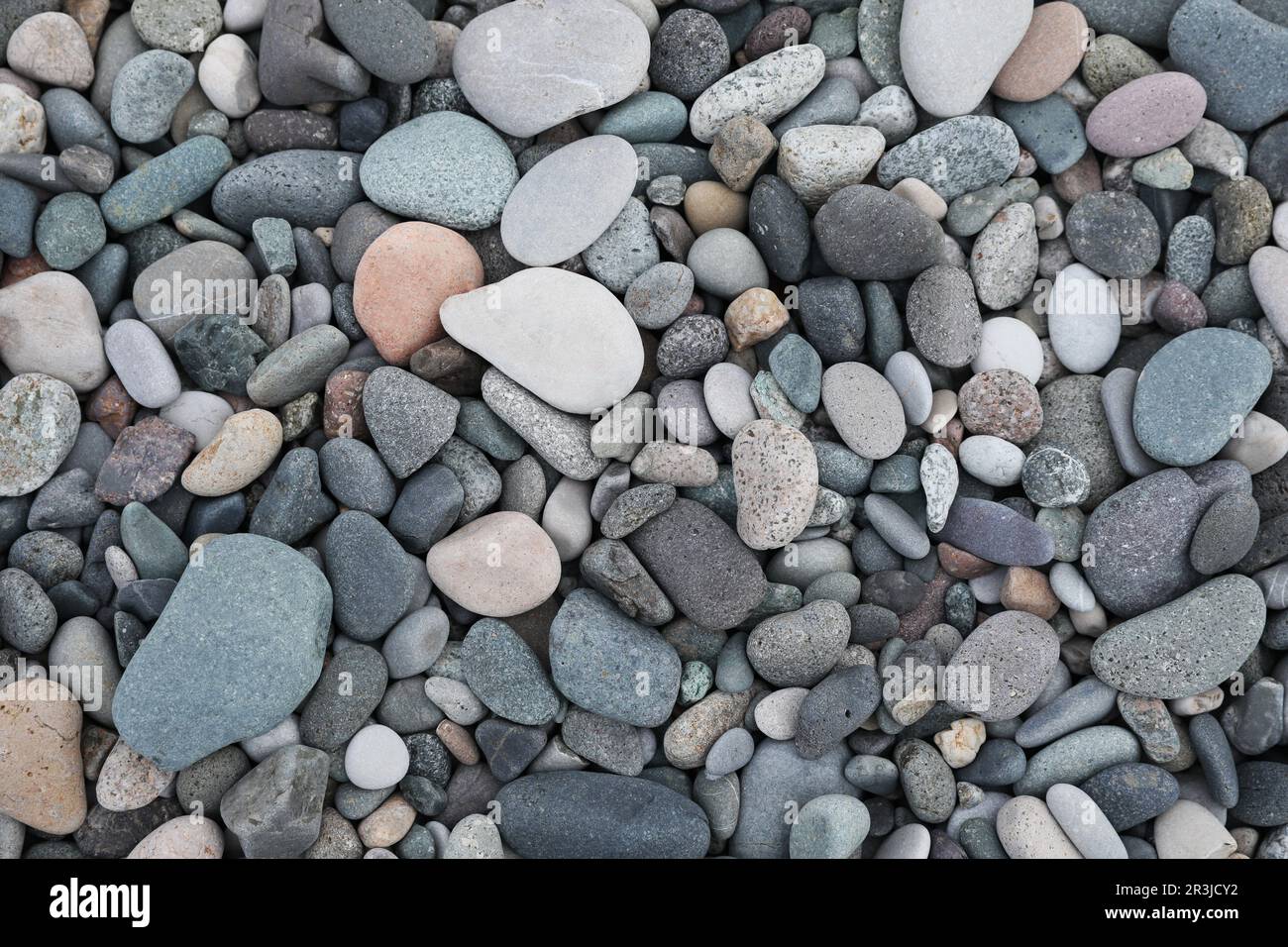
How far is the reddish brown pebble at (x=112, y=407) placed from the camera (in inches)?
102

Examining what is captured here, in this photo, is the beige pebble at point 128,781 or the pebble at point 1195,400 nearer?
the beige pebble at point 128,781

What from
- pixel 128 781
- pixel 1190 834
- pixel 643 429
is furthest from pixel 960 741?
pixel 128 781

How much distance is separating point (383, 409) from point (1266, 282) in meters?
2.34

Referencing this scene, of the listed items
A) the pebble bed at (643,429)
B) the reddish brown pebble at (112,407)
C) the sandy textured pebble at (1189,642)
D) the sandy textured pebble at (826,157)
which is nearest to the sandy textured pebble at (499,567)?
the pebble bed at (643,429)

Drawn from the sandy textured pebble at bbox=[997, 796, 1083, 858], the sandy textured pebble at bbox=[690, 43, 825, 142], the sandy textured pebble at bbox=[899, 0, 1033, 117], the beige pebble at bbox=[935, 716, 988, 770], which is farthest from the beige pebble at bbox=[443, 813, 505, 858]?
the sandy textured pebble at bbox=[899, 0, 1033, 117]

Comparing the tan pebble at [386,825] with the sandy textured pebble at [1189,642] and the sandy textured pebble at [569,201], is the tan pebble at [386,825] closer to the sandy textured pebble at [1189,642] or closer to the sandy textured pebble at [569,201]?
the sandy textured pebble at [569,201]

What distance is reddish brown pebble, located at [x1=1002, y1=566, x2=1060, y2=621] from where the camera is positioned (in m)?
2.53

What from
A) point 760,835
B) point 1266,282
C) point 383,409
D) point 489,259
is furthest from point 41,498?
point 1266,282

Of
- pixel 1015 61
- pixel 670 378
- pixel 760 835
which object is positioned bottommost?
pixel 760 835

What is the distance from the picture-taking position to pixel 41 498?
2.48 m

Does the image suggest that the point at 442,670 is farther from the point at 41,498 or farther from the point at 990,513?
the point at 990,513

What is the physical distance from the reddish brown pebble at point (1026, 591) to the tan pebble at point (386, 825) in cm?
164

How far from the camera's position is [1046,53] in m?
2.64

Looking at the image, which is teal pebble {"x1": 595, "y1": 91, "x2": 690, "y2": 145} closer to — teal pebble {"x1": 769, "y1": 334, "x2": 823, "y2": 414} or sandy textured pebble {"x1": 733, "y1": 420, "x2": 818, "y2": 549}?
teal pebble {"x1": 769, "y1": 334, "x2": 823, "y2": 414}
